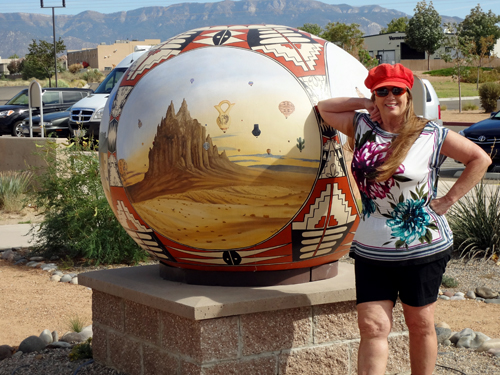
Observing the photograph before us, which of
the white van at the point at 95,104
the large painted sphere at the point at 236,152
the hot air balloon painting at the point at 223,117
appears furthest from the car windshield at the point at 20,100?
the hot air balloon painting at the point at 223,117

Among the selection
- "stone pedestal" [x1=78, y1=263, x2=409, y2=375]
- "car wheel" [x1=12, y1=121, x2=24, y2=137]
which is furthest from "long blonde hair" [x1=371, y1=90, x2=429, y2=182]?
"car wheel" [x1=12, y1=121, x2=24, y2=137]

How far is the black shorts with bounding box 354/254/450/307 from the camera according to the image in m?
3.25

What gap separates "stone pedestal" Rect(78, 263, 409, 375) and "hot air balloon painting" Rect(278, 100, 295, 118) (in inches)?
41.6

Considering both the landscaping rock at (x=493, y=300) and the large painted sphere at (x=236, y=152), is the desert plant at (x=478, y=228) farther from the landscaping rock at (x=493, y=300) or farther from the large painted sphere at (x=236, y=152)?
the large painted sphere at (x=236, y=152)

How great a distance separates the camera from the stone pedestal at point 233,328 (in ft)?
12.1

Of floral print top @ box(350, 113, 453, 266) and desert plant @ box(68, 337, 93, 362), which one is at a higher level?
floral print top @ box(350, 113, 453, 266)

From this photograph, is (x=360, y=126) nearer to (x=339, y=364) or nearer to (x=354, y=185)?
(x=354, y=185)

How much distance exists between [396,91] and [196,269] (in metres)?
1.66

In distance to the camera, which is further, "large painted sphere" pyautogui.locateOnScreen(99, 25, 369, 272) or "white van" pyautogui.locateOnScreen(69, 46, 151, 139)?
"white van" pyautogui.locateOnScreen(69, 46, 151, 139)

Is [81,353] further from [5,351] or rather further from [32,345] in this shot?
[5,351]

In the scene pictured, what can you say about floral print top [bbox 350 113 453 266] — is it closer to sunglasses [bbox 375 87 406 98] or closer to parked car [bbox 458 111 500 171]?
sunglasses [bbox 375 87 406 98]

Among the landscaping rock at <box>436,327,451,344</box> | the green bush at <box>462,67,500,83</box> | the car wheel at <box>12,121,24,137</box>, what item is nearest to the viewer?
the landscaping rock at <box>436,327,451,344</box>

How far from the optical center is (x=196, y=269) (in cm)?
405

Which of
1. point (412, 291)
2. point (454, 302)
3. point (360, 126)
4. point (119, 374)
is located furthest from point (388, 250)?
point (454, 302)
